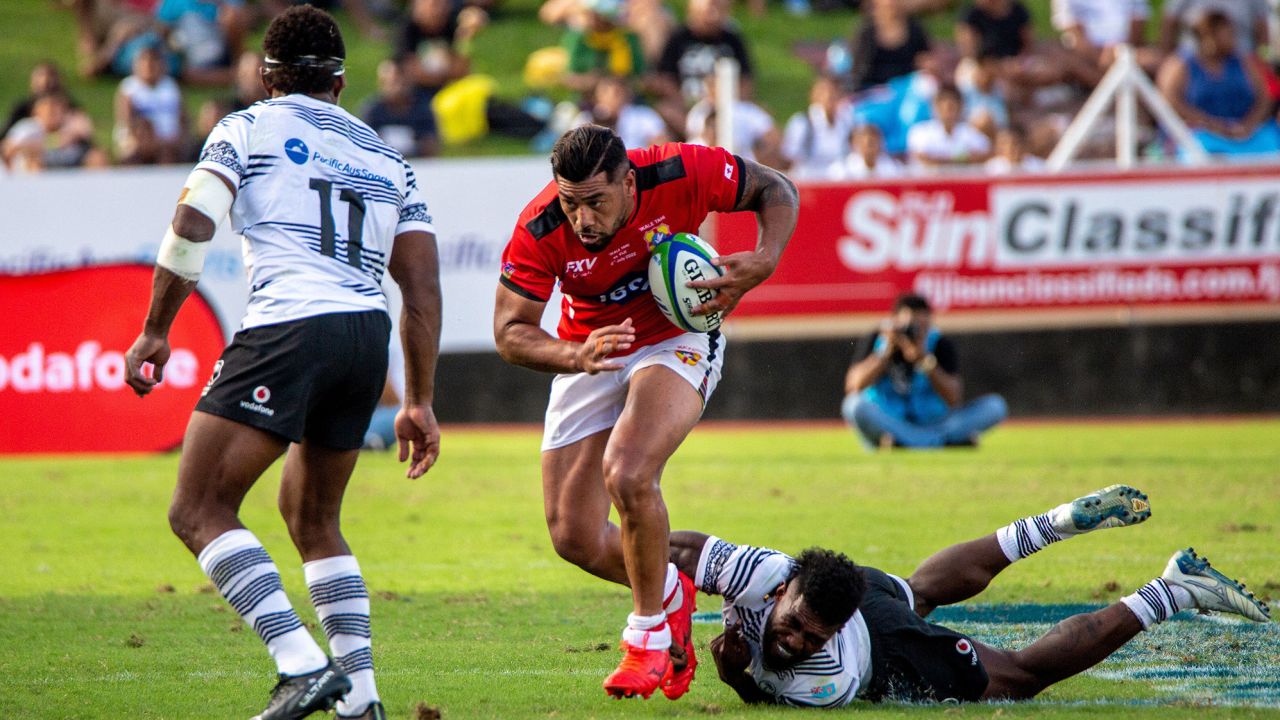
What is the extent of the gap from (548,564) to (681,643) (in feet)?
10.3

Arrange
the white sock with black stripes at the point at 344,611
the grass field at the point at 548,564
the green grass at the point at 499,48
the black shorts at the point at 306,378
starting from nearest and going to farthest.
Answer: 1. the black shorts at the point at 306,378
2. the white sock with black stripes at the point at 344,611
3. the grass field at the point at 548,564
4. the green grass at the point at 499,48

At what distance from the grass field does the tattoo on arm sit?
1.87 meters

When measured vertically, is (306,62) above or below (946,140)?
Answer: above

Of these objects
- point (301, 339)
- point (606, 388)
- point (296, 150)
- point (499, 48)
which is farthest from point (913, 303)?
point (499, 48)

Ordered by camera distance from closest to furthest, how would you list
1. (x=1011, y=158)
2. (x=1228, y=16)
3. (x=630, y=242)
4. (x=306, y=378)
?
(x=306, y=378), (x=630, y=242), (x=1011, y=158), (x=1228, y=16)

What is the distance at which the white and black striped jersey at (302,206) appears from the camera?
16.3 ft

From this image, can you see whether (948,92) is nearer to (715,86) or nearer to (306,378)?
(715,86)

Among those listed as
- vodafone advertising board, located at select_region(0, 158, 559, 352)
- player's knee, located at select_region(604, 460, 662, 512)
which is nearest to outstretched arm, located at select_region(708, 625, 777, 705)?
player's knee, located at select_region(604, 460, 662, 512)

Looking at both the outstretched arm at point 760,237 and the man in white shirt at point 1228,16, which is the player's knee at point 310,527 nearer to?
the outstretched arm at point 760,237

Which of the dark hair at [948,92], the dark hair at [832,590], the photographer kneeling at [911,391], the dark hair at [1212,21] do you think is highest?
the dark hair at [1212,21]

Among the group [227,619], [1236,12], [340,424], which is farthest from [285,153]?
[1236,12]

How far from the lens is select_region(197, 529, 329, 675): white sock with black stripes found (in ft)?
15.4

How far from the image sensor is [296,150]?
5070mm

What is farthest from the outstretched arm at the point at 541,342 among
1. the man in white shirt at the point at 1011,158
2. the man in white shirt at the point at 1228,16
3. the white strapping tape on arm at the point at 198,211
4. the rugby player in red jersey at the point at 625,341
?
the man in white shirt at the point at 1228,16
